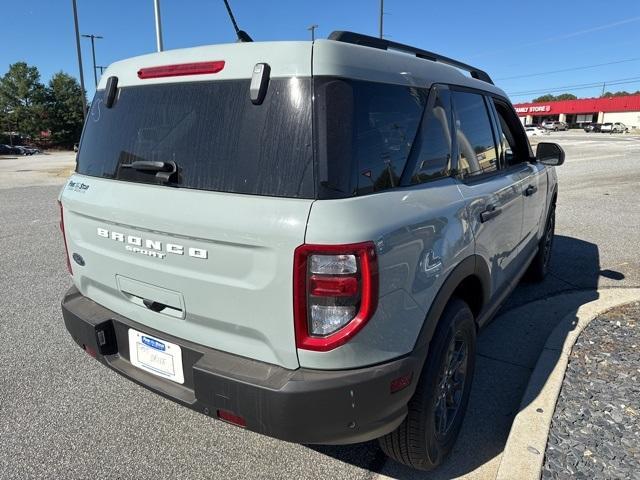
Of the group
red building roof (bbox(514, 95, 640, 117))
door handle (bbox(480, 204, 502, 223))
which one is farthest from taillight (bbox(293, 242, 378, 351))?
red building roof (bbox(514, 95, 640, 117))

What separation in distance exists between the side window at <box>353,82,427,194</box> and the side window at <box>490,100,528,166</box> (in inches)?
60.5

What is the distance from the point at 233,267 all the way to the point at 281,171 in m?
0.42

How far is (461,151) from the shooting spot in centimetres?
265

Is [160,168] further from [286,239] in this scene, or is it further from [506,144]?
[506,144]

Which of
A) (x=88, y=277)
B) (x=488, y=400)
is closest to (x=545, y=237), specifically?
(x=488, y=400)

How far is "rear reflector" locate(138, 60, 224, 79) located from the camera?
6.59ft

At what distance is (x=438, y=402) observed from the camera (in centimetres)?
234

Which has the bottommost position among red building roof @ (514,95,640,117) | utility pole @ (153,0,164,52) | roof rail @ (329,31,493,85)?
roof rail @ (329,31,493,85)

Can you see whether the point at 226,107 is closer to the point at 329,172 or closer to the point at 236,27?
the point at 329,172

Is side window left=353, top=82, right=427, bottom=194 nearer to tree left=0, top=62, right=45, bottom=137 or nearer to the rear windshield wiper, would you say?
the rear windshield wiper

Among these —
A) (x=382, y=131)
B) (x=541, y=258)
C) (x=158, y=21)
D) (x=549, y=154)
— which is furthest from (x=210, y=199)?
(x=158, y=21)

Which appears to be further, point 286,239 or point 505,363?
point 505,363

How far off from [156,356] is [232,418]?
524 mm

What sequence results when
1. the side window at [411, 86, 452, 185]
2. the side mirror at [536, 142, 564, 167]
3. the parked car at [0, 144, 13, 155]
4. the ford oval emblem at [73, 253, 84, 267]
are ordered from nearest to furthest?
the side window at [411, 86, 452, 185], the ford oval emblem at [73, 253, 84, 267], the side mirror at [536, 142, 564, 167], the parked car at [0, 144, 13, 155]
